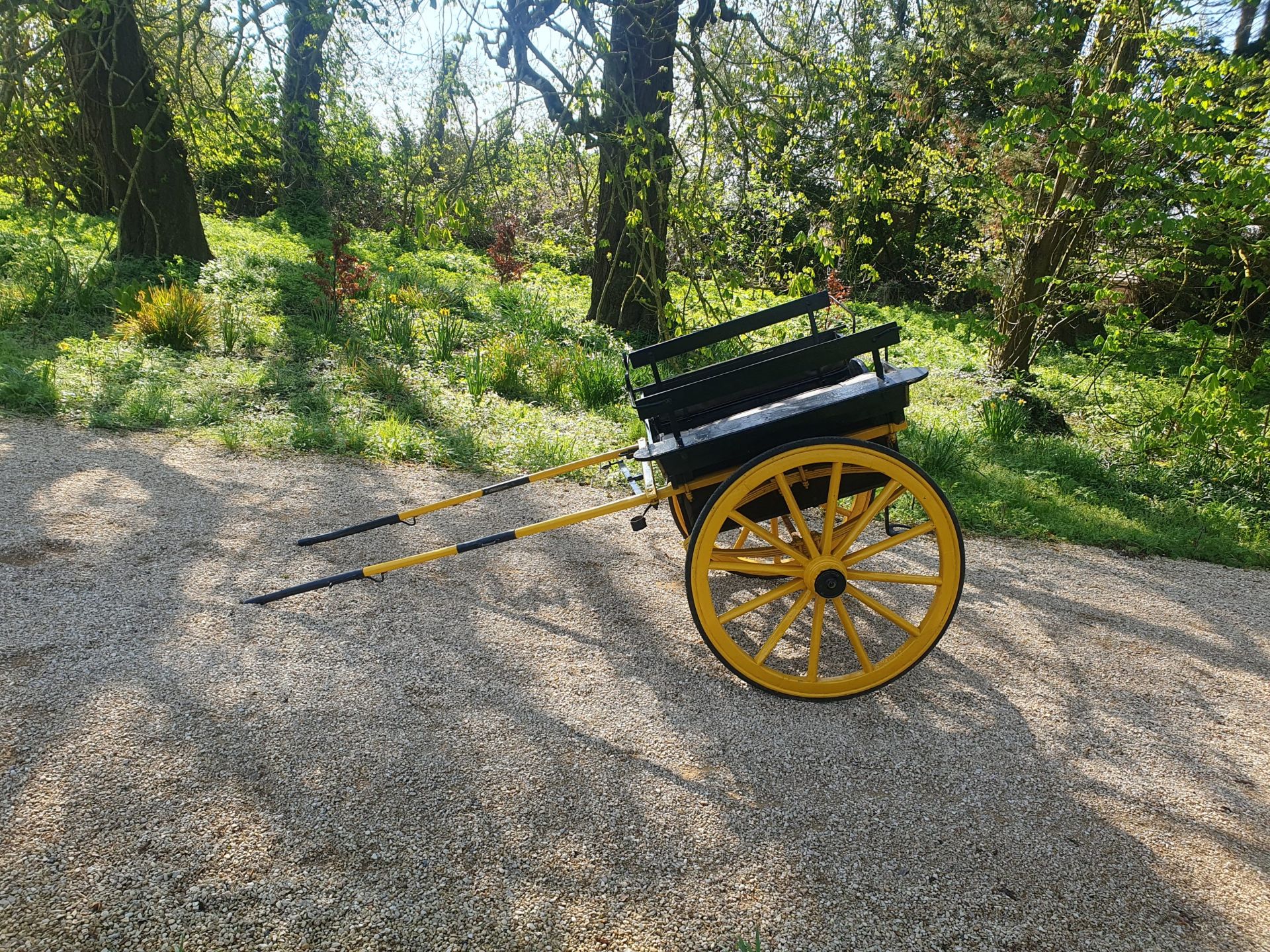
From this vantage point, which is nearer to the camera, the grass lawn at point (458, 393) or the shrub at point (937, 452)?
the grass lawn at point (458, 393)

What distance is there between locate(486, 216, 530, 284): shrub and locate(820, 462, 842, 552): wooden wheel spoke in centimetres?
683

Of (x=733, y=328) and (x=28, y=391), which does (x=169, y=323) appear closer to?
(x=28, y=391)

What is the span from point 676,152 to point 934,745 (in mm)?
3595

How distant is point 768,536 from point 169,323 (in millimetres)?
5611

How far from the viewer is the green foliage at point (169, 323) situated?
19.4 ft

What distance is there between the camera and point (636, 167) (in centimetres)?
535

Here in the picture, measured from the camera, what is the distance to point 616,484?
4.62 meters

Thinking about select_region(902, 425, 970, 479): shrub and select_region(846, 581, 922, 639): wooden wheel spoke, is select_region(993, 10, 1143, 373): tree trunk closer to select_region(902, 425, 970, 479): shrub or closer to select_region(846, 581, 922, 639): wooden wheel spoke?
select_region(902, 425, 970, 479): shrub

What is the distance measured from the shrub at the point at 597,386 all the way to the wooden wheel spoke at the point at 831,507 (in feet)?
11.7

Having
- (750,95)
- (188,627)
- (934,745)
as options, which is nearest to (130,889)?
(188,627)

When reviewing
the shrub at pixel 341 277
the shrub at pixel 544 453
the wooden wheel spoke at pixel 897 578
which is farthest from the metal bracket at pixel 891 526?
the shrub at pixel 341 277

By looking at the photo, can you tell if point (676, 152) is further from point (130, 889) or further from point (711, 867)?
point (130, 889)

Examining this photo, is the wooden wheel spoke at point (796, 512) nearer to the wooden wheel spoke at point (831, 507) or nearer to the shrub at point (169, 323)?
the wooden wheel spoke at point (831, 507)

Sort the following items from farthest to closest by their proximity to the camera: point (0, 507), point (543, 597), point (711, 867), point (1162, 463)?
point (1162, 463) → point (0, 507) → point (543, 597) → point (711, 867)
